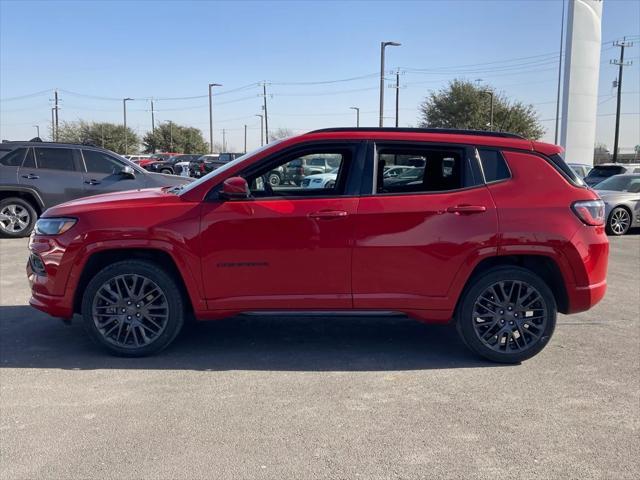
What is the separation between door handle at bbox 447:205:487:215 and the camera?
178 inches

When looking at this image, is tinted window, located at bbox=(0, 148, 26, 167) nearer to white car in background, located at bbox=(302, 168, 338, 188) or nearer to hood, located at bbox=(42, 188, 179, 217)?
hood, located at bbox=(42, 188, 179, 217)

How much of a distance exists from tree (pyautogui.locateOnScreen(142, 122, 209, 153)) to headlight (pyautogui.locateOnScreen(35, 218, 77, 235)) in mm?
80779

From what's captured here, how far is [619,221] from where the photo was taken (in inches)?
527

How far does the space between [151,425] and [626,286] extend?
6.65m

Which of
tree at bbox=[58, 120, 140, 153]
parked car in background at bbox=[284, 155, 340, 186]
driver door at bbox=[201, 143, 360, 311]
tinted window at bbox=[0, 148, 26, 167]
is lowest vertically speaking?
driver door at bbox=[201, 143, 360, 311]

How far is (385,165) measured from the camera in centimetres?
491

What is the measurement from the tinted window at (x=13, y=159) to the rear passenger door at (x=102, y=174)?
4.00 ft

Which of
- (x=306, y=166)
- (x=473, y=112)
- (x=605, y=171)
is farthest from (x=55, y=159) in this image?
(x=473, y=112)

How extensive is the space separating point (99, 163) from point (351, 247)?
8.55m

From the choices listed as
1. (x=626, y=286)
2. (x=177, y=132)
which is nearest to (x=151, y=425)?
(x=626, y=286)

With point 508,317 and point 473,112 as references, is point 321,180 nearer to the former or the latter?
point 508,317

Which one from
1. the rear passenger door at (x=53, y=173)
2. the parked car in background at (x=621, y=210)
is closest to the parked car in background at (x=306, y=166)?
the rear passenger door at (x=53, y=173)

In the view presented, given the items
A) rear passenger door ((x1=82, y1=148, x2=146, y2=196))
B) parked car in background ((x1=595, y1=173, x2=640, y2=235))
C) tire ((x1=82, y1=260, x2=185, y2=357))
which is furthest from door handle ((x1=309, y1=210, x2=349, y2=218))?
parked car in background ((x1=595, y1=173, x2=640, y2=235))

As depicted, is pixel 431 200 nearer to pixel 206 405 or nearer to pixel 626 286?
pixel 206 405
